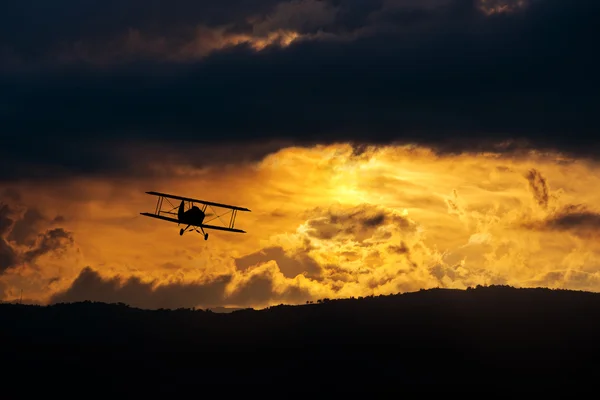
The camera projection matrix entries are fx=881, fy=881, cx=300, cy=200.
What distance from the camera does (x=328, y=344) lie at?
431 ft

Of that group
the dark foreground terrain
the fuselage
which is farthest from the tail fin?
the dark foreground terrain

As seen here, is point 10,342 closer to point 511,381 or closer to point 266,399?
point 266,399

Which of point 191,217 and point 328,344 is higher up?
point 191,217

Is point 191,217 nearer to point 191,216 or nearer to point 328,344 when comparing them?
point 191,216

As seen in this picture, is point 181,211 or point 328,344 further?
point 328,344

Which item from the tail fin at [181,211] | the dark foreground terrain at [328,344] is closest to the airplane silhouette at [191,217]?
the tail fin at [181,211]

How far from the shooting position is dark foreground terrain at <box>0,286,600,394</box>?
121 meters

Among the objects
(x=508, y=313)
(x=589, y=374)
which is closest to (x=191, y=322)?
(x=508, y=313)

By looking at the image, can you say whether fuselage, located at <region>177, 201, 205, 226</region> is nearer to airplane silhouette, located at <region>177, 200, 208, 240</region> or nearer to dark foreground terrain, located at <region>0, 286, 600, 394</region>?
airplane silhouette, located at <region>177, 200, 208, 240</region>

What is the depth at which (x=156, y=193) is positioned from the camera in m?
109

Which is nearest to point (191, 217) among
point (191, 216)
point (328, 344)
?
point (191, 216)

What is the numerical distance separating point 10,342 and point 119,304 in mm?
18832

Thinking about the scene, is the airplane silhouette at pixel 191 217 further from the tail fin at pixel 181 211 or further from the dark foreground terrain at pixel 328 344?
the dark foreground terrain at pixel 328 344

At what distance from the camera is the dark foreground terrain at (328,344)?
121 metres
